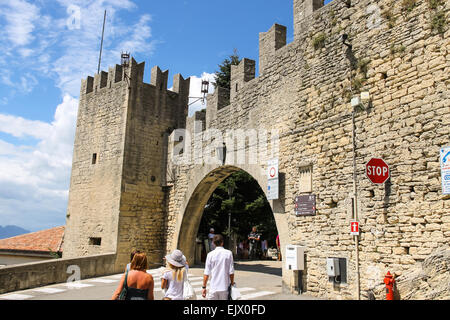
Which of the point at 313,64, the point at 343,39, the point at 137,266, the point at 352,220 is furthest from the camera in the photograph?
the point at 313,64

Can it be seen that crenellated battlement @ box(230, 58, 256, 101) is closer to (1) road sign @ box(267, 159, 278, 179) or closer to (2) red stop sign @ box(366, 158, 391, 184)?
(1) road sign @ box(267, 159, 278, 179)

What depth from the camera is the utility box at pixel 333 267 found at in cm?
709

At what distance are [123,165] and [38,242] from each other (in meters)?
10.2

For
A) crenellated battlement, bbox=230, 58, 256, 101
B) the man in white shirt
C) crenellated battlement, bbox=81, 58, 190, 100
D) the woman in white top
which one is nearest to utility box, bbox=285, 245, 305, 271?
A: the man in white shirt

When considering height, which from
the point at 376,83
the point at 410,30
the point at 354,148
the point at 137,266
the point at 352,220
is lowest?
the point at 137,266

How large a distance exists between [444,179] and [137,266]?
4.44 meters

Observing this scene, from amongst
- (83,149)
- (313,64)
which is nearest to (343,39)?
(313,64)

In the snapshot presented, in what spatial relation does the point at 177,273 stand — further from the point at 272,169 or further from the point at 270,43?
the point at 270,43

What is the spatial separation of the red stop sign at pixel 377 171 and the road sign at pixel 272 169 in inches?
107

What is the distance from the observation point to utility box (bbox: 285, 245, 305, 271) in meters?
7.84

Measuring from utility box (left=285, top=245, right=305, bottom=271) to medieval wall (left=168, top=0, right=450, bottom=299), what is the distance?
0.43 feet

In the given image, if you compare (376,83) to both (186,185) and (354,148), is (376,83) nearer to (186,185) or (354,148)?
(354,148)

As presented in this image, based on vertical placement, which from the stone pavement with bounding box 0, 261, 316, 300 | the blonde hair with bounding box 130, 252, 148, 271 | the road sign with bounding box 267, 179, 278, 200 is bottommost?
the stone pavement with bounding box 0, 261, 316, 300
